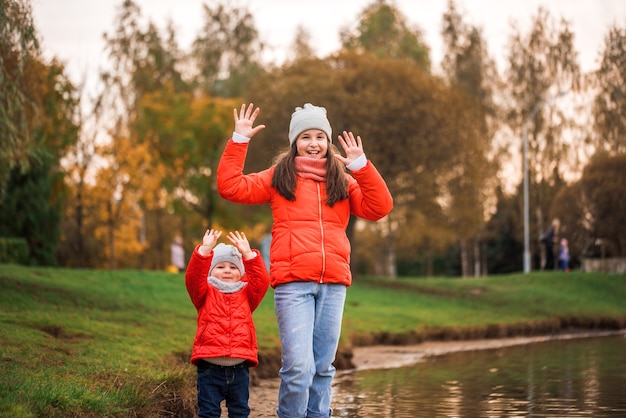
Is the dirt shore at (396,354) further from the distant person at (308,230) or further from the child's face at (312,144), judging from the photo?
the child's face at (312,144)

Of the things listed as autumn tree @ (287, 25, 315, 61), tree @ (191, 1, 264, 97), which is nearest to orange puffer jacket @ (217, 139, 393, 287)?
tree @ (191, 1, 264, 97)

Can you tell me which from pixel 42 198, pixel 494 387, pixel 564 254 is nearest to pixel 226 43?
pixel 42 198

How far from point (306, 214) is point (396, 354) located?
10103 mm

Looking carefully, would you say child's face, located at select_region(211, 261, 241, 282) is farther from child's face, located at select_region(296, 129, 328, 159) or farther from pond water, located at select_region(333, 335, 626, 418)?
pond water, located at select_region(333, 335, 626, 418)

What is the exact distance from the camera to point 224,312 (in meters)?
7.17

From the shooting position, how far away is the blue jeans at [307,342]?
6621 millimetres

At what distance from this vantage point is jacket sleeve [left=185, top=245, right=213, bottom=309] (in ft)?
23.7

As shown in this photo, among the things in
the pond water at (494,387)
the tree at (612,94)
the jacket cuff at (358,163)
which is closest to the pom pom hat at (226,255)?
the jacket cuff at (358,163)

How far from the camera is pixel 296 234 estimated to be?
6758 mm

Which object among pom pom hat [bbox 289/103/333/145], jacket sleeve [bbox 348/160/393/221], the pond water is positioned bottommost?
the pond water

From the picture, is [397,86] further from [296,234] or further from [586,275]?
[296,234]

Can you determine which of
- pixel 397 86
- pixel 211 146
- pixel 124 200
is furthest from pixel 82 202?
pixel 397 86

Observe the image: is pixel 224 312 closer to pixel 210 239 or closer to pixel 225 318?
pixel 225 318

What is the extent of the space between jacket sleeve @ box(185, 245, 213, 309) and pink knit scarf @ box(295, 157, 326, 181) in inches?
36.9
